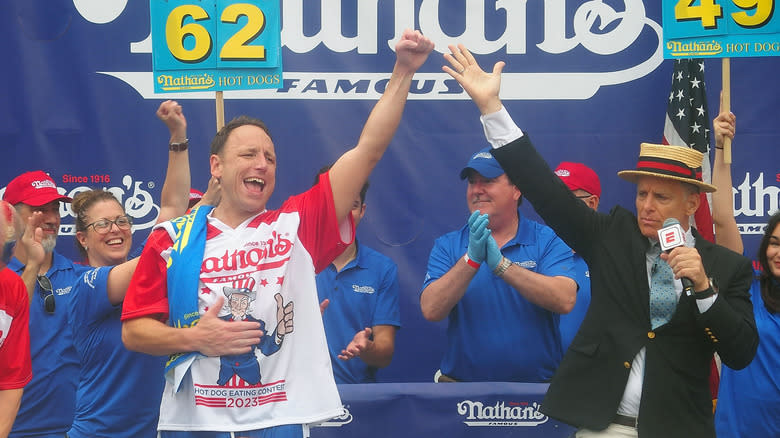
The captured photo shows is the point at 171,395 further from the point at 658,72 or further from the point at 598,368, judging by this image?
the point at 658,72

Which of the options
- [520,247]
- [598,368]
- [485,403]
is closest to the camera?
[598,368]

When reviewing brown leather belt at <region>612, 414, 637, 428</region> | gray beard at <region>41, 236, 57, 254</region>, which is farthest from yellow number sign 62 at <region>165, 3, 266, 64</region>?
brown leather belt at <region>612, 414, 637, 428</region>

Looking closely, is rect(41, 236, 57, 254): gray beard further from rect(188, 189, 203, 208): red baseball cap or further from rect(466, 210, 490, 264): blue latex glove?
rect(466, 210, 490, 264): blue latex glove

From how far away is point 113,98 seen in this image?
5594 millimetres

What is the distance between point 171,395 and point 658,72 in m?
3.78

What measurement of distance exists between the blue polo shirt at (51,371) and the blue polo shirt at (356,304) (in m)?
1.31

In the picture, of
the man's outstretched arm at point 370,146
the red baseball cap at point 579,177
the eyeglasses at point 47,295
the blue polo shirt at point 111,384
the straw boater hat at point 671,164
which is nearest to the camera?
the man's outstretched arm at point 370,146

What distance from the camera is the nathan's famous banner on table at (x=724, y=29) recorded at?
15.2 ft

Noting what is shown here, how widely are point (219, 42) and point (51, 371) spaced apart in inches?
71.3

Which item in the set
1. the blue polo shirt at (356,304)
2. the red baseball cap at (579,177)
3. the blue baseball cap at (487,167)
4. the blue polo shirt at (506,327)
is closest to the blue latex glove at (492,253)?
the blue polo shirt at (506,327)

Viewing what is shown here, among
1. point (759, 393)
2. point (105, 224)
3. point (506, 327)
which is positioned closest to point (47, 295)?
point (105, 224)

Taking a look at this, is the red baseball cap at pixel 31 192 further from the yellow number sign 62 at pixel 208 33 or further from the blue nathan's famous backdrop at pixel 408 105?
the yellow number sign 62 at pixel 208 33

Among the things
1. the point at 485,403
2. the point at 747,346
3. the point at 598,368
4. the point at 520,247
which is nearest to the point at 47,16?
the point at 520,247

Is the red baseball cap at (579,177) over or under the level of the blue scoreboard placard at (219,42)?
under
